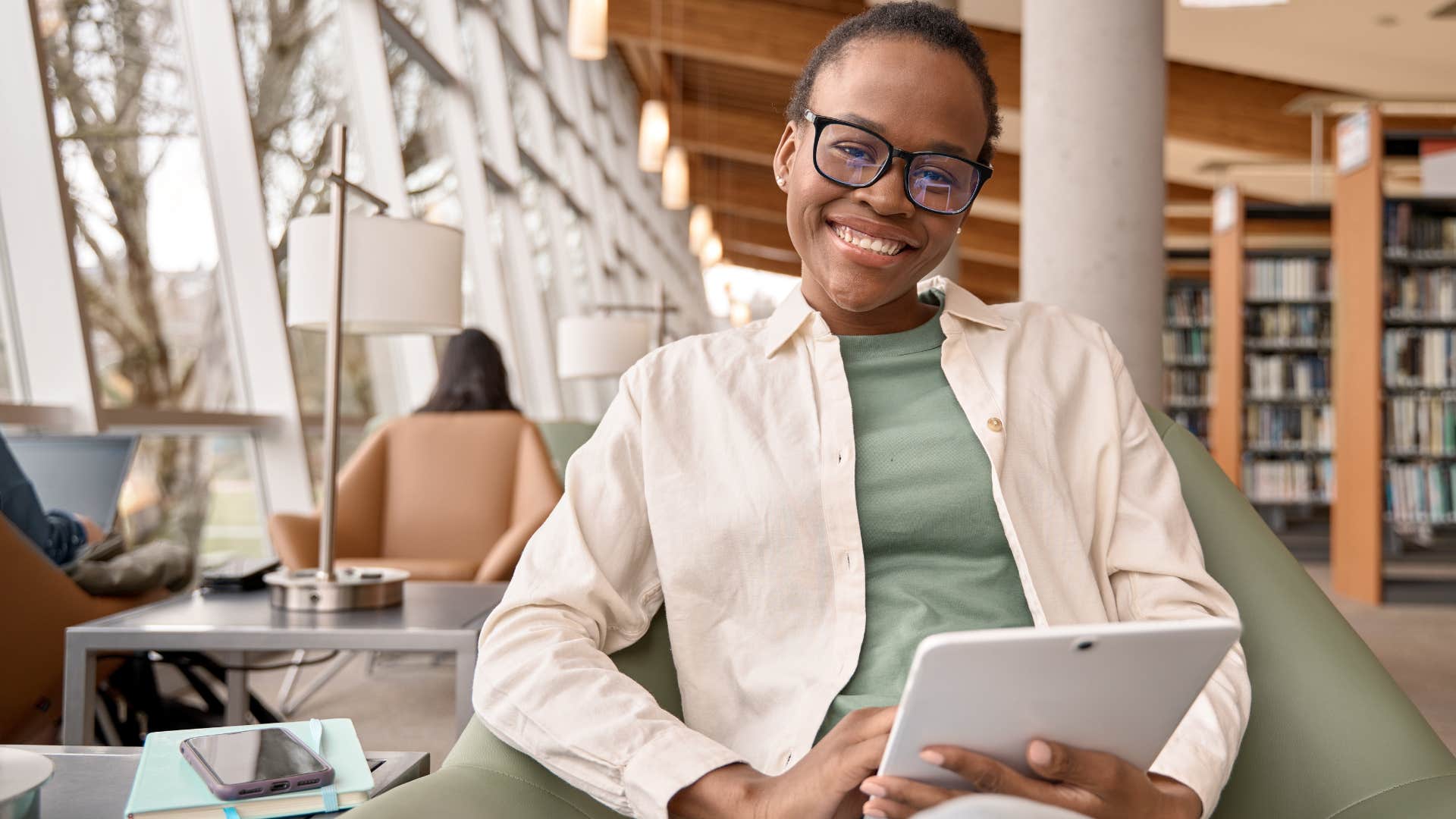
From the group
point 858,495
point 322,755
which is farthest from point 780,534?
point 322,755

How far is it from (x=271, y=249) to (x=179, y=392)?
61 cm

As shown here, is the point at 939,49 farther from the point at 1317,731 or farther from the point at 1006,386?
the point at 1317,731

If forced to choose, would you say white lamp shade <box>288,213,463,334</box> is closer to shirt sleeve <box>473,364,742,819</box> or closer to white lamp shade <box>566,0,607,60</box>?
shirt sleeve <box>473,364,742,819</box>

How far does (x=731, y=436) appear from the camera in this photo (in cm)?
125

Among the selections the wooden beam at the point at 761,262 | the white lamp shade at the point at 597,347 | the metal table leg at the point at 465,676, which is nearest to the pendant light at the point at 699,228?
the white lamp shade at the point at 597,347

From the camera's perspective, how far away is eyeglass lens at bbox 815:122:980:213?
47.6 inches

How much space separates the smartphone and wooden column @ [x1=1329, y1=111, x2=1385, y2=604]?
5.77 metres

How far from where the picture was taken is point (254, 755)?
110cm

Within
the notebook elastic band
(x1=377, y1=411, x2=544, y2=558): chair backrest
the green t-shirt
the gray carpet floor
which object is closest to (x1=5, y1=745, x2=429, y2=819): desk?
the notebook elastic band

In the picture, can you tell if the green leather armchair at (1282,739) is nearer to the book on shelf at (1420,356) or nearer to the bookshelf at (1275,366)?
the book on shelf at (1420,356)

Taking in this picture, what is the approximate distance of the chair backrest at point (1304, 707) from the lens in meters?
1.12

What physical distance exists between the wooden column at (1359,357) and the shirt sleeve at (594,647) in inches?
217

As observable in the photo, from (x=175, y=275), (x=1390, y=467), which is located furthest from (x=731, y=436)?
(x=1390, y=467)

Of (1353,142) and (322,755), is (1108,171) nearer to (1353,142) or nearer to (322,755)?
(322,755)
